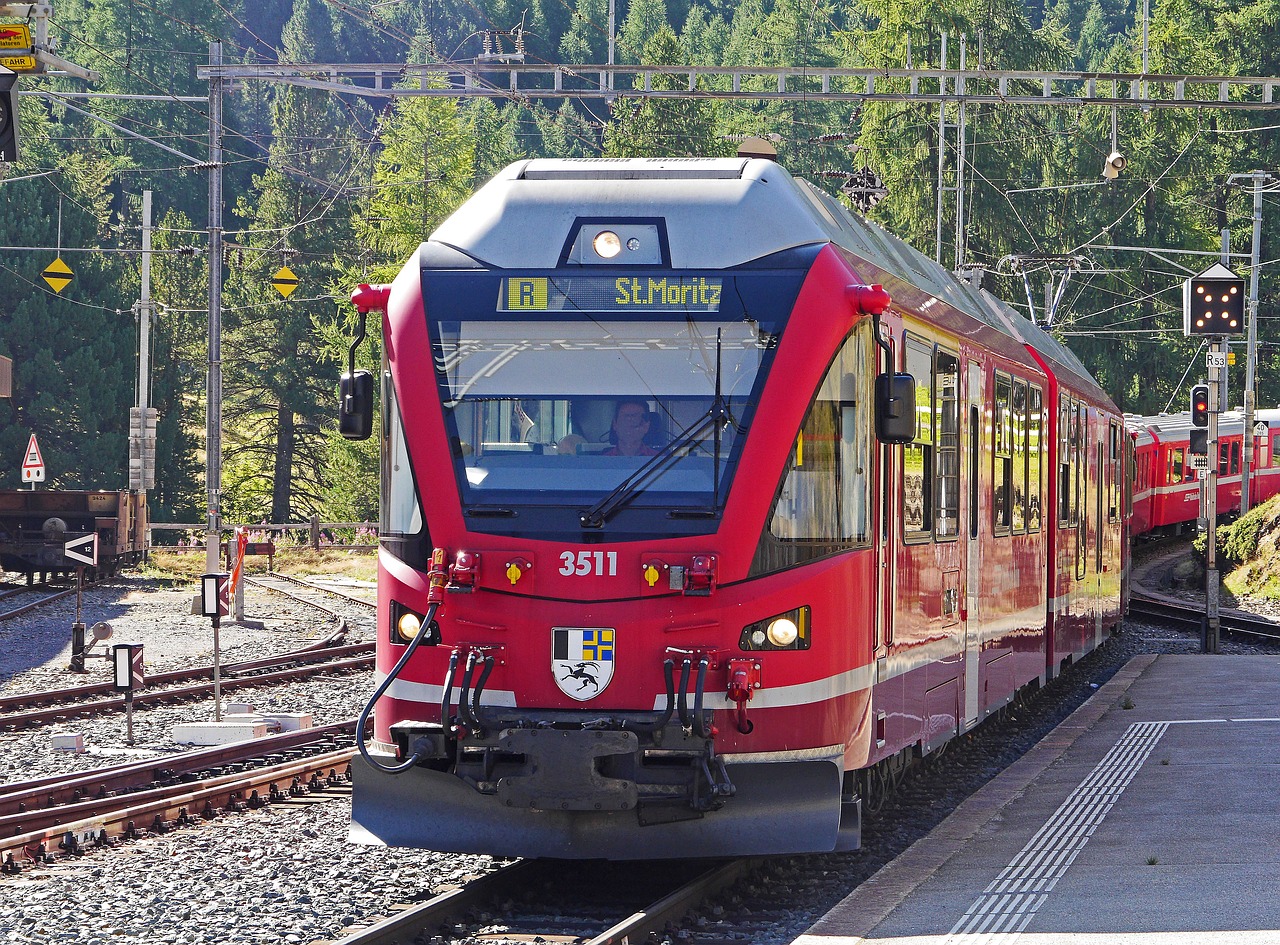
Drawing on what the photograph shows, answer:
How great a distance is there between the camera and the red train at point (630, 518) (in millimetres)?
8383

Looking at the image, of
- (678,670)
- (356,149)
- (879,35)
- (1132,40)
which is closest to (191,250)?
(678,670)

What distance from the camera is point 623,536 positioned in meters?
8.44

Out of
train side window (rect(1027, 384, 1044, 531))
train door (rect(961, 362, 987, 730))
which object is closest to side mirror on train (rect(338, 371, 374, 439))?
train door (rect(961, 362, 987, 730))

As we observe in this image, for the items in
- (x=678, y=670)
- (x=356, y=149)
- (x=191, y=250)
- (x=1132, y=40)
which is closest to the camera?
(x=678, y=670)

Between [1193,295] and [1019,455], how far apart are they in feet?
29.9

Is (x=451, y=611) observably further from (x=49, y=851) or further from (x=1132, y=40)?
(x=1132, y=40)

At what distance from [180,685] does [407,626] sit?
39.0ft

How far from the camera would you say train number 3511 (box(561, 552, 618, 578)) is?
8.42 m

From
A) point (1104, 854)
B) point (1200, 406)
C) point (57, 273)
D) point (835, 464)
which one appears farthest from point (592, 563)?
point (57, 273)

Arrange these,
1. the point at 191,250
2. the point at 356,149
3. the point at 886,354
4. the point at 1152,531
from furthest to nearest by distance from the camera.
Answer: the point at 356,149, the point at 1152,531, the point at 191,250, the point at 886,354

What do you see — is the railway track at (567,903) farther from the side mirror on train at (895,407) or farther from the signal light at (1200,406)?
the signal light at (1200,406)

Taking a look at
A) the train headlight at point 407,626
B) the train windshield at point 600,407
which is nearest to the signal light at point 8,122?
the train windshield at point 600,407

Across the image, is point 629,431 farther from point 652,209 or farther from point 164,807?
point 164,807

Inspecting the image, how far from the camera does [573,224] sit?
905 centimetres
